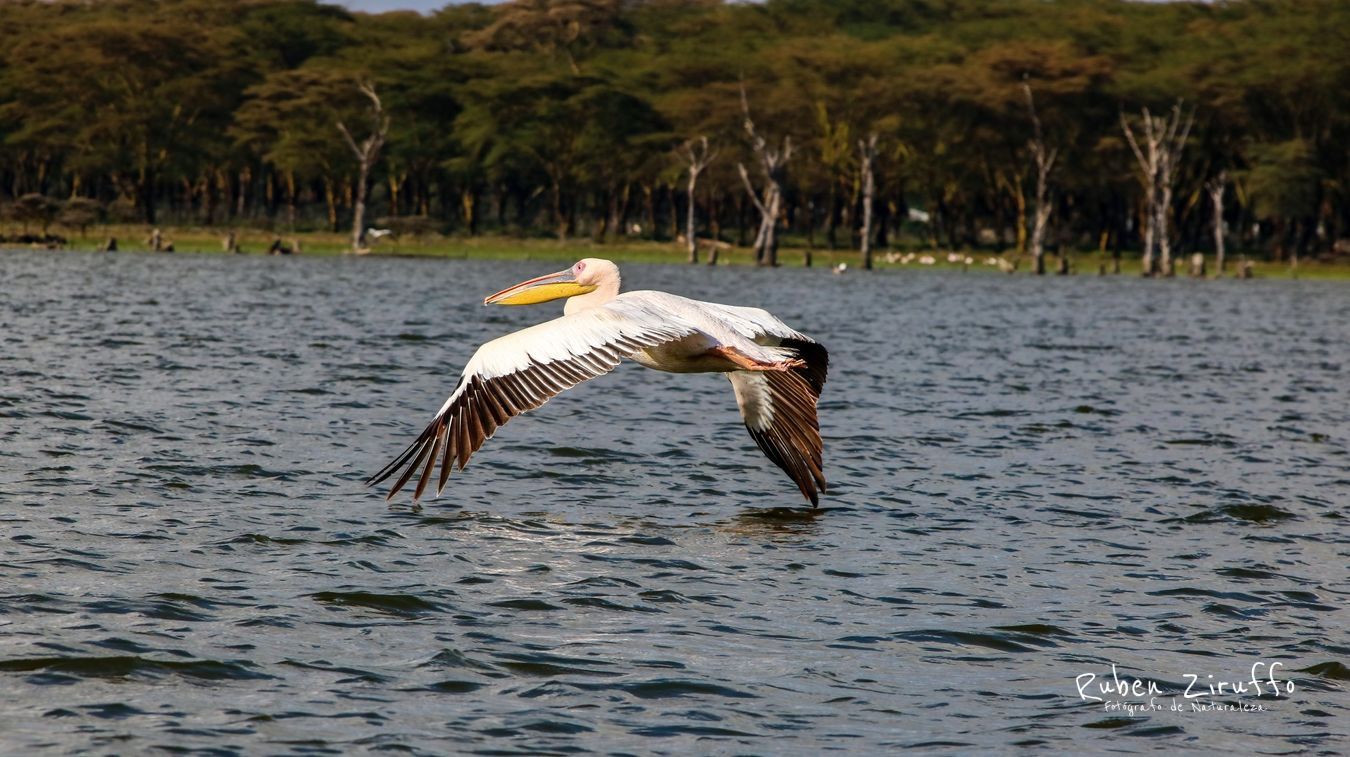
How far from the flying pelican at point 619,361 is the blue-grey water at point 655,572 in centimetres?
66

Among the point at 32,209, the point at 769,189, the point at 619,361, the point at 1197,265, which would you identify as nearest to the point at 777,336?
the point at 619,361

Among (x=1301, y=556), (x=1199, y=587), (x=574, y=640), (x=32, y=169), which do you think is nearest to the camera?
(x=574, y=640)

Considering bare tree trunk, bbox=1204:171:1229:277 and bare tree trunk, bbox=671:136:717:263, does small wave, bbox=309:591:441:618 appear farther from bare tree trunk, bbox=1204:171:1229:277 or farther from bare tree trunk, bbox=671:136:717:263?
bare tree trunk, bbox=1204:171:1229:277

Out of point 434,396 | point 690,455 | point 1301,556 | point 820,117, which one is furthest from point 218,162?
point 1301,556

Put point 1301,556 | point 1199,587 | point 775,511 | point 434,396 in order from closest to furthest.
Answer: point 1199,587
point 1301,556
point 775,511
point 434,396

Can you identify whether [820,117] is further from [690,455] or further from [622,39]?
[690,455]

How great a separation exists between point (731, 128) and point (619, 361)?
74.2 metres

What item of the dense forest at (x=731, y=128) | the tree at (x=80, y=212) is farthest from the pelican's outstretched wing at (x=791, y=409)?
the tree at (x=80, y=212)

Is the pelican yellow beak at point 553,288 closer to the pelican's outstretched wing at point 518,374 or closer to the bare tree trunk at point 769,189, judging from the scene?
the pelican's outstretched wing at point 518,374

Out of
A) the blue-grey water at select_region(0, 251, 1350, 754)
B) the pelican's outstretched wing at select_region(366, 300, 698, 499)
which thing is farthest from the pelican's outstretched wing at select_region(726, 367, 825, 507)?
the pelican's outstretched wing at select_region(366, 300, 698, 499)

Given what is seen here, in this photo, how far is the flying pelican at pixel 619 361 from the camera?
1052 centimetres

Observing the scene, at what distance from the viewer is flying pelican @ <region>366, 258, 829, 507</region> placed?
34.5 ft

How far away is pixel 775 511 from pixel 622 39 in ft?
343

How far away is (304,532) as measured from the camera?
1141 cm
